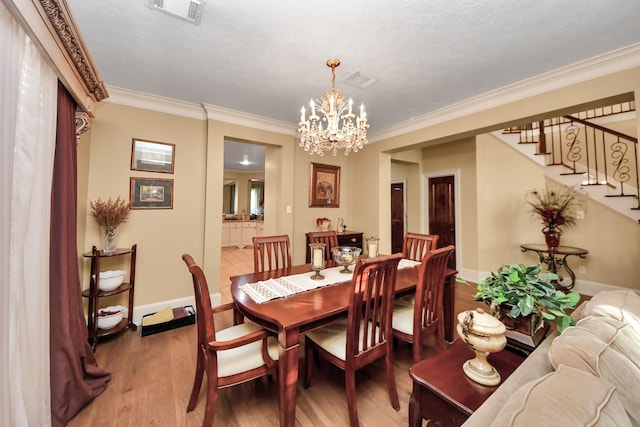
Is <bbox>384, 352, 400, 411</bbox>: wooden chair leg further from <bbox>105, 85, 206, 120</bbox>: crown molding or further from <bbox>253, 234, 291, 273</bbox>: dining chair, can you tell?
<bbox>105, 85, 206, 120</bbox>: crown molding

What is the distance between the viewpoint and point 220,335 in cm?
159

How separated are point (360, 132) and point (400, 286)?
133cm

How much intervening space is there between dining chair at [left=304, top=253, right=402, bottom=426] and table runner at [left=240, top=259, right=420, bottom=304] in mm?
323

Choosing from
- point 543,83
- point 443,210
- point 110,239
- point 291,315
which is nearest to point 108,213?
point 110,239

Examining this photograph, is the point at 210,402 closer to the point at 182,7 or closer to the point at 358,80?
the point at 182,7

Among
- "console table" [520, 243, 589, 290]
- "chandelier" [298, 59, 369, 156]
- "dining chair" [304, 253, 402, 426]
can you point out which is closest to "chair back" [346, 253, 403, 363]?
"dining chair" [304, 253, 402, 426]

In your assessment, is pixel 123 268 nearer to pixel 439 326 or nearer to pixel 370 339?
pixel 370 339

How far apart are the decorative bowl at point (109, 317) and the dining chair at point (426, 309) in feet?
8.58

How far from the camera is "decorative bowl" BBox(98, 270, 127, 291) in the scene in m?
2.32

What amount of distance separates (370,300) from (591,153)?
484cm

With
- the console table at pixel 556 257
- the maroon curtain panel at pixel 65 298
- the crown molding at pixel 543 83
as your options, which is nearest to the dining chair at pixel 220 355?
the maroon curtain panel at pixel 65 298

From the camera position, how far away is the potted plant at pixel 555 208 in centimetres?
349

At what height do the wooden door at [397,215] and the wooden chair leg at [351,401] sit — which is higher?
the wooden door at [397,215]

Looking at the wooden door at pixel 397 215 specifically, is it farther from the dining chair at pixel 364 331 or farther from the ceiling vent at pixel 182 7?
the ceiling vent at pixel 182 7
